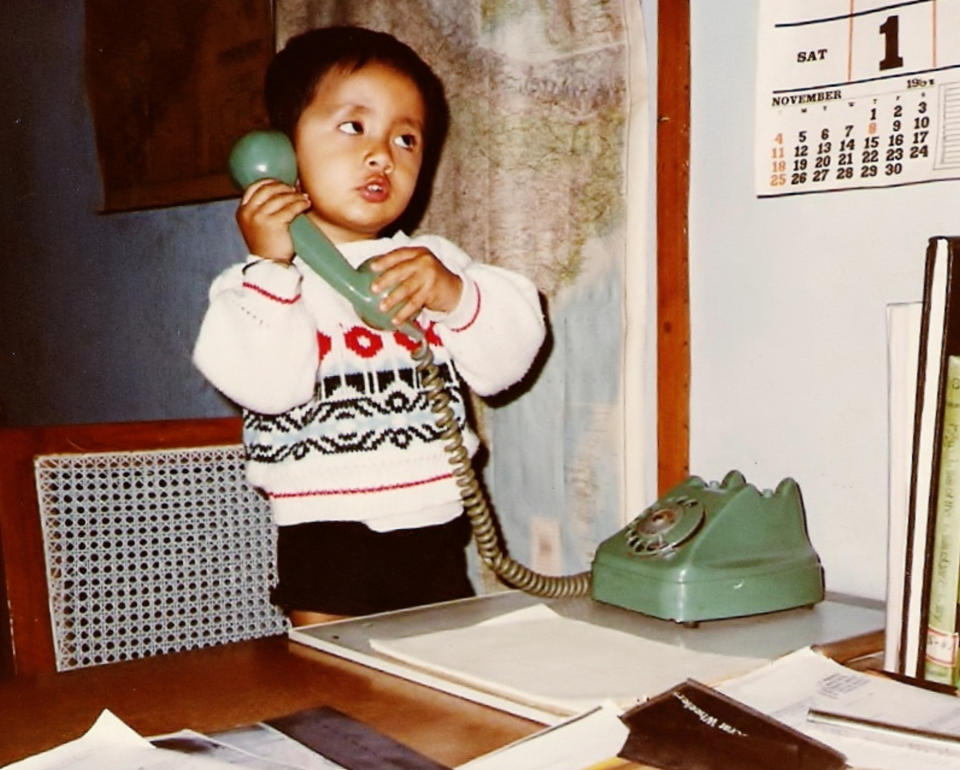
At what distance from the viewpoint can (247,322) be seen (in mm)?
1237

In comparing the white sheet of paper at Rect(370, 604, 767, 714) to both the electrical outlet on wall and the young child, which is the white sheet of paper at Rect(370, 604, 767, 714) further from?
the electrical outlet on wall

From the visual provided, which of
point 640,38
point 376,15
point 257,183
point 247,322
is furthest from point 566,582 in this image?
point 376,15

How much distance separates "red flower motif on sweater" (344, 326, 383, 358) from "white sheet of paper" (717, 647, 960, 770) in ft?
2.09

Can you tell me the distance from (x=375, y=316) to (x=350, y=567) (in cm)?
33

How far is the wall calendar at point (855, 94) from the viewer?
Result: 3.68 ft

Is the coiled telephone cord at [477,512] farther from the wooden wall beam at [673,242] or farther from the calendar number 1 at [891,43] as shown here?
the calendar number 1 at [891,43]

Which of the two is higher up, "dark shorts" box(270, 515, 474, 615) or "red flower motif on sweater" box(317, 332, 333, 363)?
"red flower motif on sweater" box(317, 332, 333, 363)

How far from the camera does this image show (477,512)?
1.28 metres

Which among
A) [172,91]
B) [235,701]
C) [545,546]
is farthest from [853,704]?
[172,91]

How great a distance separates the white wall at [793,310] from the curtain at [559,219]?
88mm

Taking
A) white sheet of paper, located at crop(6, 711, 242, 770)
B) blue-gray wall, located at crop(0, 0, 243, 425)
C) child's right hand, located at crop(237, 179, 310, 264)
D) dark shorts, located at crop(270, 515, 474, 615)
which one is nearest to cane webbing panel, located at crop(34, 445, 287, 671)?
dark shorts, located at crop(270, 515, 474, 615)

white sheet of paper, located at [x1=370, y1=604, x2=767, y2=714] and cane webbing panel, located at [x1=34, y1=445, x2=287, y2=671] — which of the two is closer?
white sheet of paper, located at [x1=370, y1=604, x2=767, y2=714]

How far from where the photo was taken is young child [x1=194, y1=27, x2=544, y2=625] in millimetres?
1266

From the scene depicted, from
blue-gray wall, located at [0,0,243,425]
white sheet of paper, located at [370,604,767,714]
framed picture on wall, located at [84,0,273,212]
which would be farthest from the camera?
blue-gray wall, located at [0,0,243,425]
